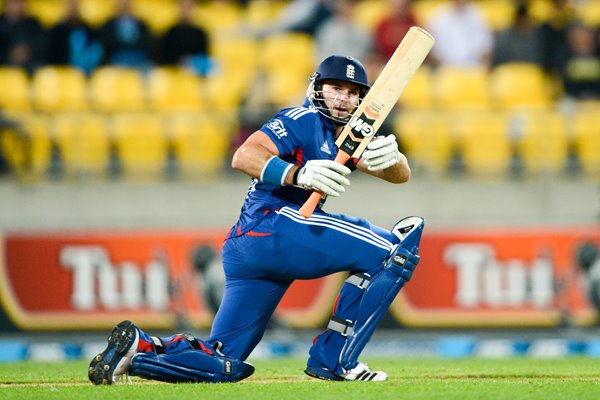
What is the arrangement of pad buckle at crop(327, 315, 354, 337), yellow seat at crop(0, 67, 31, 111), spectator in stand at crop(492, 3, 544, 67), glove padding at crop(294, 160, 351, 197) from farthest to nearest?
spectator in stand at crop(492, 3, 544, 67) → yellow seat at crop(0, 67, 31, 111) → pad buckle at crop(327, 315, 354, 337) → glove padding at crop(294, 160, 351, 197)

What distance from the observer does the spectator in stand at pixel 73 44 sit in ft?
42.4

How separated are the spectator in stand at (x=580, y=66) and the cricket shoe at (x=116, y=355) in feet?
25.9

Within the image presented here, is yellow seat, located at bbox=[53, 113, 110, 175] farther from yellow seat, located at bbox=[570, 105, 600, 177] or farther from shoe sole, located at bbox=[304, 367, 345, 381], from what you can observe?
shoe sole, located at bbox=[304, 367, 345, 381]

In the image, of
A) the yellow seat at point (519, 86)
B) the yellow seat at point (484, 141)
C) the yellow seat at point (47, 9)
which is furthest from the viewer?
the yellow seat at point (47, 9)

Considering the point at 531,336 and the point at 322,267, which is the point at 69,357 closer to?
the point at 531,336

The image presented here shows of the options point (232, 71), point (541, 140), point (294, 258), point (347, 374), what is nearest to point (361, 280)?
point (294, 258)

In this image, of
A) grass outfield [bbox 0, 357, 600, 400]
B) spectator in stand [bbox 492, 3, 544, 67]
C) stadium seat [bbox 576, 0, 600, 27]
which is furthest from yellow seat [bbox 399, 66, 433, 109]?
grass outfield [bbox 0, 357, 600, 400]

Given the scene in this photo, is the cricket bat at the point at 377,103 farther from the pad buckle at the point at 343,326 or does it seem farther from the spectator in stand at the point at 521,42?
the spectator in stand at the point at 521,42

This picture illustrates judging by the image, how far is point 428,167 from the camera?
38.1ft

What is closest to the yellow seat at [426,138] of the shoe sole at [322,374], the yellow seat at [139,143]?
the yellow seat at [139,143]

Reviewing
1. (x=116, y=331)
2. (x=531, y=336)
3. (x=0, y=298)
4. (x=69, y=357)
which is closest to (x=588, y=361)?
(x=531, y=336)

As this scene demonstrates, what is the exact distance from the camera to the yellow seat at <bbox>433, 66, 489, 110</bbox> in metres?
13.0

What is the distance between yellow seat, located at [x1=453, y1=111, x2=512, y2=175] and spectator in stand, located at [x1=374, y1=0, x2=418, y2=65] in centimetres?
169

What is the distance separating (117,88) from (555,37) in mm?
5044
